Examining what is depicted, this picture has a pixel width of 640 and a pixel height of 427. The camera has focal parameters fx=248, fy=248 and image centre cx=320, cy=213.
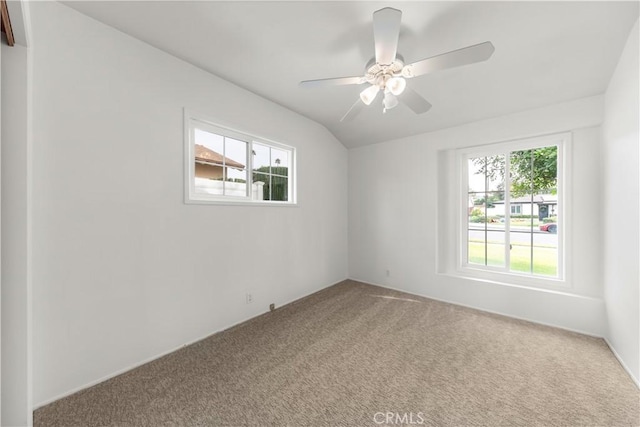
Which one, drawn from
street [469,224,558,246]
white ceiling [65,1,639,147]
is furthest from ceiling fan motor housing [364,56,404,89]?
street [469,224,558,246]

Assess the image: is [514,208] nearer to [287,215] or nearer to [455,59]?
[455,59]

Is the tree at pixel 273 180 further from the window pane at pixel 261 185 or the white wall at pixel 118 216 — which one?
the white wall at pixel 118 216

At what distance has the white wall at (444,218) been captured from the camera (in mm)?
2576

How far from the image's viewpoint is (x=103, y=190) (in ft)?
5.99

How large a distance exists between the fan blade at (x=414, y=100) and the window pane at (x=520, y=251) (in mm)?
2195

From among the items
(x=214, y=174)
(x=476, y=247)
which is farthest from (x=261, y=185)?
(x=476, y=247)

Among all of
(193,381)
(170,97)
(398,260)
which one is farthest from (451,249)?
(170,97)

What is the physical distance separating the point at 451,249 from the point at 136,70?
4.03 meters

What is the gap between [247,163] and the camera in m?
2.96

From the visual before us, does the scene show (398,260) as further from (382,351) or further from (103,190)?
(103,190)

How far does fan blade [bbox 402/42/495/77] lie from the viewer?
55.8 inches

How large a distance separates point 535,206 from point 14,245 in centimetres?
446

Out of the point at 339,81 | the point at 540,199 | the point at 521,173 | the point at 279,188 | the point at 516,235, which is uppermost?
the point at 339,81

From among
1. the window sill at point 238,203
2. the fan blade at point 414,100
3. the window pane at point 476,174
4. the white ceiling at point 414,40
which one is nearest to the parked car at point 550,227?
the window pane at point 476,174
